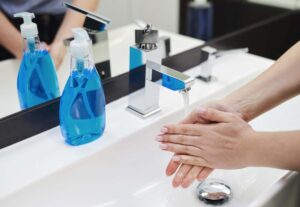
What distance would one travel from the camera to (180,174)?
29.9 inches

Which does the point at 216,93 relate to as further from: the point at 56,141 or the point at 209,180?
the point at 56,141

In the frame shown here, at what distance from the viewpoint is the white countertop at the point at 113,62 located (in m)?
0.85

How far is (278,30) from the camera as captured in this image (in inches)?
54.9

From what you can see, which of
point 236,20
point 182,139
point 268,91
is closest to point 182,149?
point 182,139

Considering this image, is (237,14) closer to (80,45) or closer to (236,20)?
(236,20)

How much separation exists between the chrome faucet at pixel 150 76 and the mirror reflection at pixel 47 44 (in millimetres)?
49

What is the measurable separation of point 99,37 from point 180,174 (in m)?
0.40

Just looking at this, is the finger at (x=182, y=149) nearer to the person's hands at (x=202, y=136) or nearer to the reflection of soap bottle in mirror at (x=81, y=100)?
the person's hands at (x=202, y=136)

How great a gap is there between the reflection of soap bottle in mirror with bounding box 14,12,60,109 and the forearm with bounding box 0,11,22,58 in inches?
0.6

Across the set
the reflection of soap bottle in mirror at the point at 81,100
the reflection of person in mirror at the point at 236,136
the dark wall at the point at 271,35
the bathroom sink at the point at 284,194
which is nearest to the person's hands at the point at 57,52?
the reflection of soap bottle in mirror at the point at 81,100

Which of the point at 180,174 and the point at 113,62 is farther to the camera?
the point at 113,62

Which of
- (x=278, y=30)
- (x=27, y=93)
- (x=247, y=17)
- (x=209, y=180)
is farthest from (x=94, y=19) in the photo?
(x=278, y=30)

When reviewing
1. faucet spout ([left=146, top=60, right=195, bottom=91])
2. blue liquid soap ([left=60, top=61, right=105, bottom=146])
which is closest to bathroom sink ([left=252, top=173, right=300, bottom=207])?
faucet spout ([left=146, top=60, right=195, bottom=91])

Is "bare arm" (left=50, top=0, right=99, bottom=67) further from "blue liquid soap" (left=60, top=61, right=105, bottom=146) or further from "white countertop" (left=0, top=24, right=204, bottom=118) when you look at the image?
"blue liquid soap" (left=60, top=61, right=105, bottom=146)
